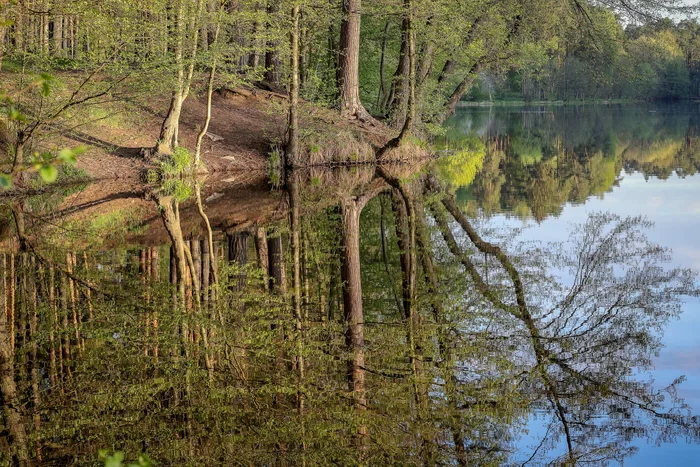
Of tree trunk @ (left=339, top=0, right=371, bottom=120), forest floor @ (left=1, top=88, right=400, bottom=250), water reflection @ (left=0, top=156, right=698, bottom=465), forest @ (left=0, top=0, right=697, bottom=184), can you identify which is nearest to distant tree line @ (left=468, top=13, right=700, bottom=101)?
forest @ (left=0, top=0, right=697, bottom=184)

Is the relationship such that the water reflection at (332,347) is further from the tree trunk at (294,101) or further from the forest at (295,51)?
the tree trunk at (294,101)

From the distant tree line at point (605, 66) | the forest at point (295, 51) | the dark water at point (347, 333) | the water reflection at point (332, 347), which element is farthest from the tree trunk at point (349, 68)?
the water reflection at point (332, 347)

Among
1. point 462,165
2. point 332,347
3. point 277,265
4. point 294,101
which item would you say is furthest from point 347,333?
point 462,165

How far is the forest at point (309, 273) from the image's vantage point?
16.8 feet

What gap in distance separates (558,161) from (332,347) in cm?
2082

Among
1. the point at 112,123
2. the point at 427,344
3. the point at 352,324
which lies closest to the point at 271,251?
the point at 352,324

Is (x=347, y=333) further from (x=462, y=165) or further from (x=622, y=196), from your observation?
(x=462, y=165)

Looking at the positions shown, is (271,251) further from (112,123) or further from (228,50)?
(112,123)

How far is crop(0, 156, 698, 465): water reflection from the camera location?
4973 mm

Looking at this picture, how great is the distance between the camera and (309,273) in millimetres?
9766

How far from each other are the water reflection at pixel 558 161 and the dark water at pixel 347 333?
213 centimetres

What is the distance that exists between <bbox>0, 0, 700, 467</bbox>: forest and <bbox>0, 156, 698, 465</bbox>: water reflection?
28 mm

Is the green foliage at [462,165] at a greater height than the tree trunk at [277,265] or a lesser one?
greater

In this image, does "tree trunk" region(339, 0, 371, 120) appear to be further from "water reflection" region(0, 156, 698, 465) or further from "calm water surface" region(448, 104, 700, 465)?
"water reflection" region(0, 156, 698, 465)
